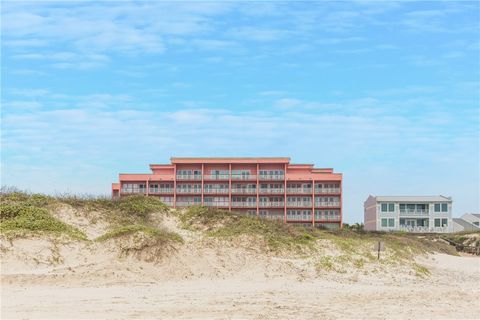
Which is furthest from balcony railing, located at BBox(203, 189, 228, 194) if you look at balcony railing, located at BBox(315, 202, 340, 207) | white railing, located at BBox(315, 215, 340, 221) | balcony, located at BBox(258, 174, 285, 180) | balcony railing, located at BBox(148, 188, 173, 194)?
white railing, located at BBox(315, 215, 340, 221)

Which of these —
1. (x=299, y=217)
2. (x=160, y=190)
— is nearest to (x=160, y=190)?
(x=160, y=190)

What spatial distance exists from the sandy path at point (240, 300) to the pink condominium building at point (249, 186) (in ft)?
204

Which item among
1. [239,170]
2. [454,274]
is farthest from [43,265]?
[239,170]

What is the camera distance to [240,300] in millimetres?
17531

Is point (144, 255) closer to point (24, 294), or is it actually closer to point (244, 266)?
point (244, 266)

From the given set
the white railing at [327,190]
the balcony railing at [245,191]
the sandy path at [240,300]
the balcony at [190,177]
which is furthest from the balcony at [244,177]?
the sandy path at [240,300]

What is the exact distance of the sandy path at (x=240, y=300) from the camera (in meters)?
15.0

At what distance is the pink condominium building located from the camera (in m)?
86.1

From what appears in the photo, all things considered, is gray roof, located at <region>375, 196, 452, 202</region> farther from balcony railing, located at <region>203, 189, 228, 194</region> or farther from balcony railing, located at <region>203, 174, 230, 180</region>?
balcony railing, located at <region>203, 189, 228, 194</region>

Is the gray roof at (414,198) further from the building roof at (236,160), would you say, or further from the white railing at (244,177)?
the white railing at (244,177)

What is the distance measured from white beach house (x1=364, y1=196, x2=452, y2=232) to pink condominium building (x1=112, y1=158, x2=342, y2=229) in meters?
12.0

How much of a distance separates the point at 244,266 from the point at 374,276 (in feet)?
19.4

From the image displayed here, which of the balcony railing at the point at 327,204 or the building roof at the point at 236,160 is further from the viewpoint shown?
the building roof at the point at 236,160

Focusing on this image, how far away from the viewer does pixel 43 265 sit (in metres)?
22.1
